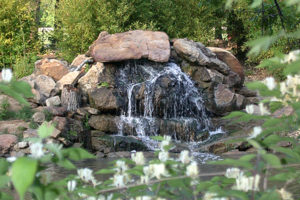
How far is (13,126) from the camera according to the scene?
8.59 metres

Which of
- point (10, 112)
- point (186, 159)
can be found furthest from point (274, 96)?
point (10, 112)

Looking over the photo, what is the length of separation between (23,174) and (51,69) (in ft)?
34.9

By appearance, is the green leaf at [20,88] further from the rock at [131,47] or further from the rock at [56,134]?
the rock at [131,47]

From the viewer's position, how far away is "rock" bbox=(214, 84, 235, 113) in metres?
10.6

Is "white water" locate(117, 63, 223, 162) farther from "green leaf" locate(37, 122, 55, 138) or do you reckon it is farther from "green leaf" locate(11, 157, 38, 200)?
"green leaf" locate(11, 157, 38, 200)

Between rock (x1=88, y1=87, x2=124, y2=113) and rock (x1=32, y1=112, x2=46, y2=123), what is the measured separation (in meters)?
1.23

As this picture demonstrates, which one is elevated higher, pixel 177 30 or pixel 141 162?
pixel 177 30

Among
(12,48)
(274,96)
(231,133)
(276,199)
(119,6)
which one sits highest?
(119,6)

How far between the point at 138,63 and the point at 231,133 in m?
2.93

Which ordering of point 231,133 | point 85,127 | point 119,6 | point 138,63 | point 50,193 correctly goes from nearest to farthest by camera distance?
point 50,193
point 85,127
point 231,133
point 138,63
point 119,6

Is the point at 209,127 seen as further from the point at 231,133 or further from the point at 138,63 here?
the point at 138,63

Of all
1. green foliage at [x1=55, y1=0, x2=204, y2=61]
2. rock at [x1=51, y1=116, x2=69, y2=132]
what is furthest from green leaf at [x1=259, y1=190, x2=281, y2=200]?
green foliage at [x1=55, y1=0, x2=204, y2=61]

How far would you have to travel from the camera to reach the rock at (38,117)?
8812mm

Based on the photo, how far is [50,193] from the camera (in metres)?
1.39
